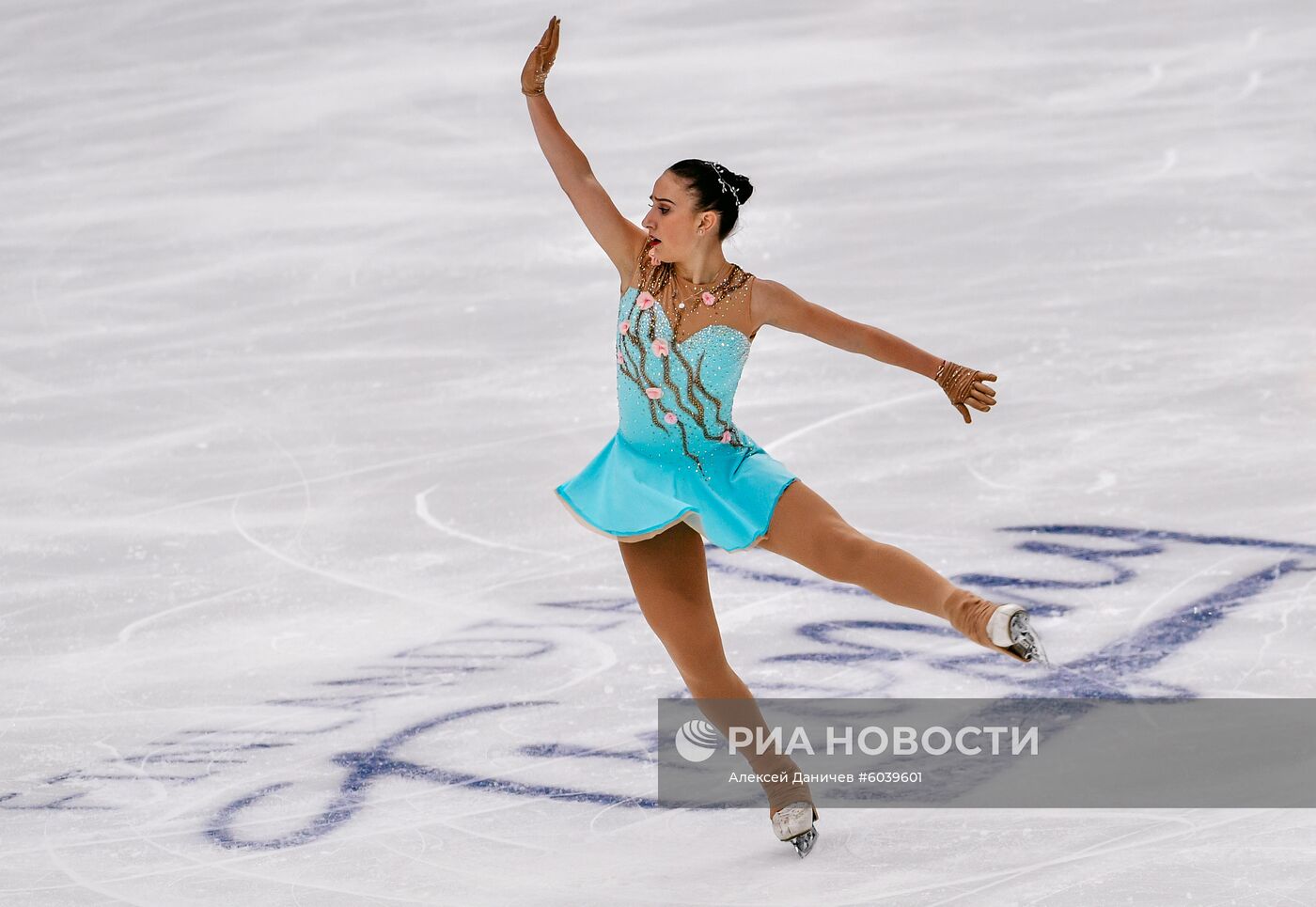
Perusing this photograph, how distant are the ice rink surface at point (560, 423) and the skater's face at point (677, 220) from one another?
1344mm

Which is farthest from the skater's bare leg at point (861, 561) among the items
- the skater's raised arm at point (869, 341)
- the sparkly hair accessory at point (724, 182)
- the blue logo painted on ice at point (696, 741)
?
the blue logo painted on ice at point (696, 741)

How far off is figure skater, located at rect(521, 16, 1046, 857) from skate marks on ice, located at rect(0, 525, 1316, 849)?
0.58m

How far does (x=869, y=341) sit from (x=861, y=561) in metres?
0.46

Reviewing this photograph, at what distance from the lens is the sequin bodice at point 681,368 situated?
12.1 ft

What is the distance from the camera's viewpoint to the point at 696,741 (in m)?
4.36

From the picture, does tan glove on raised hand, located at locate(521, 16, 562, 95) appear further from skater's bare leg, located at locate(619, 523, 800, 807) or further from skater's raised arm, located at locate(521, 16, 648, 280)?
skater's bare leg, located at locate(619, 523, 800, 807)

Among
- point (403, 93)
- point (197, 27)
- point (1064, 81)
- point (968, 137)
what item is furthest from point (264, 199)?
point (1064, 81)

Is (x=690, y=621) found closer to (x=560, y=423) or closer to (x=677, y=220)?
(x=677, y=220)

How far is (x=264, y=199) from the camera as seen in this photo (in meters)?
9.14

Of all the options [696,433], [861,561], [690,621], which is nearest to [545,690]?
[690,621]

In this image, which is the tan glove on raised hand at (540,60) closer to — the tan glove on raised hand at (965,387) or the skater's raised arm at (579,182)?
the skater's raised arm at (579,182)

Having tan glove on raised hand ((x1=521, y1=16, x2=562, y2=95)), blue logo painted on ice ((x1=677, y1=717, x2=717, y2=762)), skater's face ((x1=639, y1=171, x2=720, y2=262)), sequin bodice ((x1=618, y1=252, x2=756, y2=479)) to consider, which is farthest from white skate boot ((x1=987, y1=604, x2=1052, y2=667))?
tan glove on raised hand ((x1=521, y1=16, x2=562, y2=95))

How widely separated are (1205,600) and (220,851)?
2915 millimetres

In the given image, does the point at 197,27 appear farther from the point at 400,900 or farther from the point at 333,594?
the point at 400,900
